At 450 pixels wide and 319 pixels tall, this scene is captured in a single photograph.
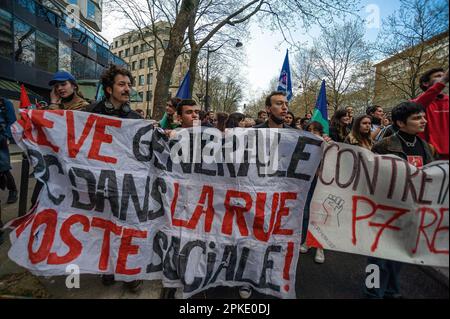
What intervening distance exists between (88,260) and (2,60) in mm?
19534

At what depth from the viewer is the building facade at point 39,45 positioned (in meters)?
16.0

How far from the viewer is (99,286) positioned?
252 cm

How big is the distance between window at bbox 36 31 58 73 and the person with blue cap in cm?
2132

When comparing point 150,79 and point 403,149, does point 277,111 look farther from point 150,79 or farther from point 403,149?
point 150,79

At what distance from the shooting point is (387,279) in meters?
2.31

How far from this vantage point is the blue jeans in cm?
229

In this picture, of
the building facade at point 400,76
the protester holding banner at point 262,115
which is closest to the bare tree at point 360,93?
the building facade at point 400,76

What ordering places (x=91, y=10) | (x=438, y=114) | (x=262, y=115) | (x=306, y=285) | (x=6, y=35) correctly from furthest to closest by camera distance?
(x=91, y=10), (x=6, y=35), (x=262, y=115), (x=306, y=285), (x=438, y=114)

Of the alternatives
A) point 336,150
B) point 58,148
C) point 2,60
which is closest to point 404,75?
point 336,150

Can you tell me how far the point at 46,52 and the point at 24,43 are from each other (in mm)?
3068

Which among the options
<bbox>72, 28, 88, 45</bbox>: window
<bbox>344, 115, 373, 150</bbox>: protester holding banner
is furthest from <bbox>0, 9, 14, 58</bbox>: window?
<bbox>344, 115, 373, 150</bbox>: protester holding banner

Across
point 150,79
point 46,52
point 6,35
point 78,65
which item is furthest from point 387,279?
point 150,79

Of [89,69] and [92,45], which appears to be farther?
[92,45]
